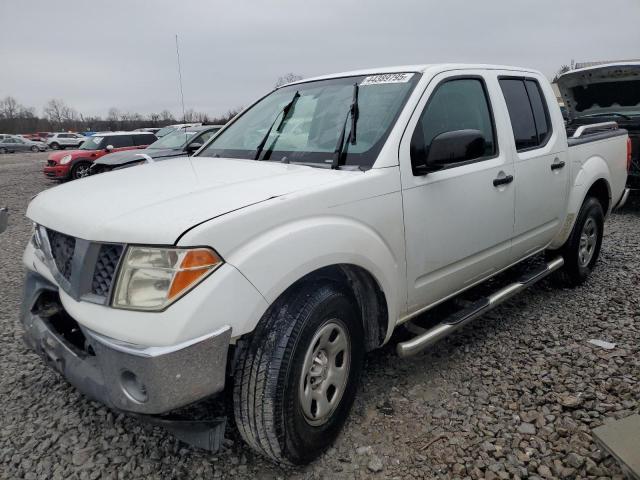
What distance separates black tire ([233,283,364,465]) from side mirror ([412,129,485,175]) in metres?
0.87

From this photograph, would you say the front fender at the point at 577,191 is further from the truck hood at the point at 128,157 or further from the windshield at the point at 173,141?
the windshield at the point at 173,141

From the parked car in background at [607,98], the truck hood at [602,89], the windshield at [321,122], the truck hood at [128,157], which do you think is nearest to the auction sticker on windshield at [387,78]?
the windshield at [321,122]

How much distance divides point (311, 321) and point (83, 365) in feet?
3.03

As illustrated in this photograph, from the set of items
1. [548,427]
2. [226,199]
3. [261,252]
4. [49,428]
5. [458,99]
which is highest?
[458,99]

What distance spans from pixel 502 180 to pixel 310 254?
1.66m

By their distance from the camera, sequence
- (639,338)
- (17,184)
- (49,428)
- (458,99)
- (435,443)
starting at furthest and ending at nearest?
(17,184) < (639,338) < (458,99) < (49,428) < (435,443)

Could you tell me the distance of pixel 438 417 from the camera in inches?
98.3

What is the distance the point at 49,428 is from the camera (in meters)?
2.45

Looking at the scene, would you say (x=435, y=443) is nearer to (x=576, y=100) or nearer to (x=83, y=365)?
(x=83, y=365)

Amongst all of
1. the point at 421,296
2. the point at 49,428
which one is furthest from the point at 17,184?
the point at 421,296

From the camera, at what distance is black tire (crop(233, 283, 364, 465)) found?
73.4 inches

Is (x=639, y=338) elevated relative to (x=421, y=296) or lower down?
lower down

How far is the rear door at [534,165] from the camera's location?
327 cm

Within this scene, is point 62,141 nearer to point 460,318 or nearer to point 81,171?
point 81,171
